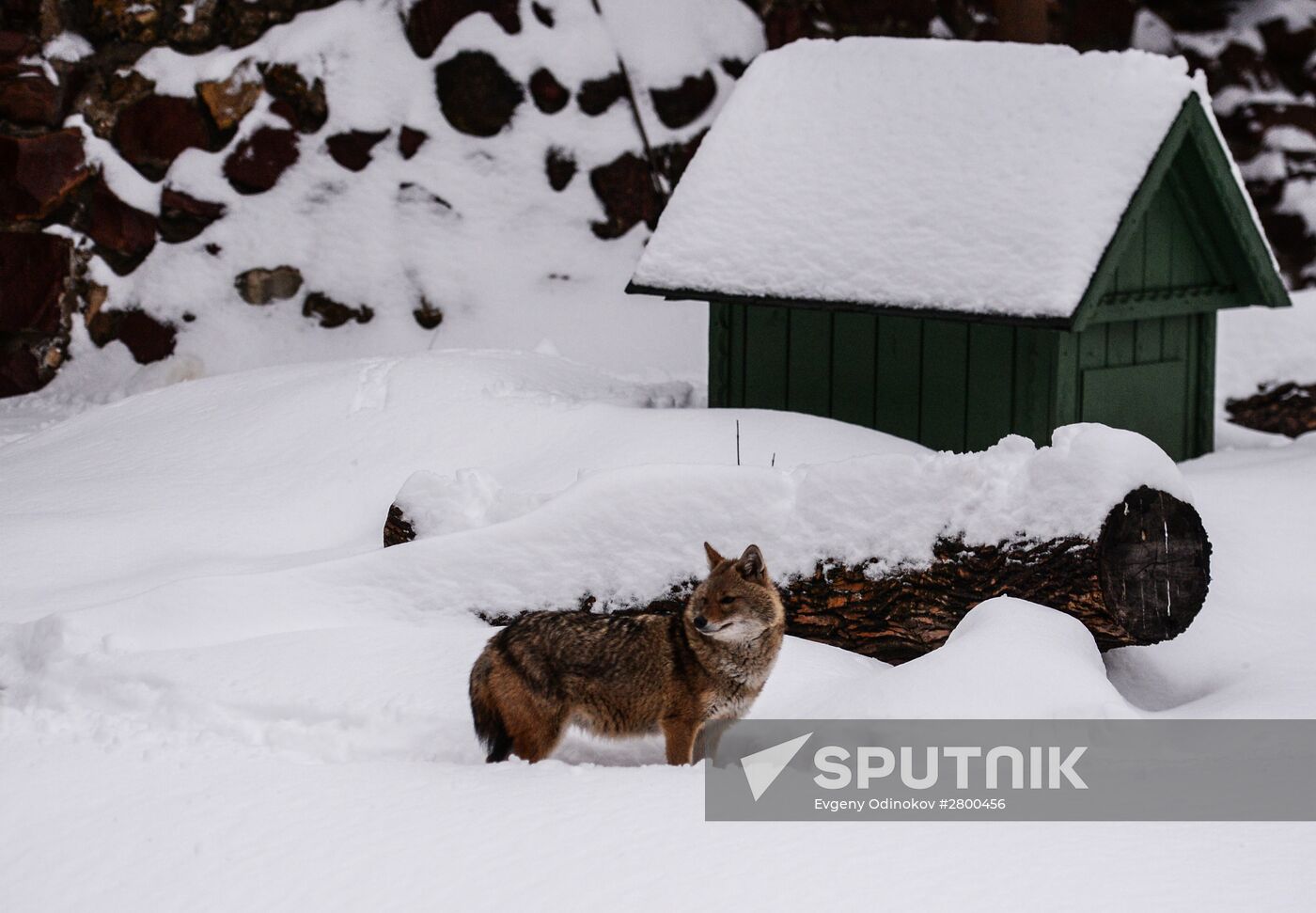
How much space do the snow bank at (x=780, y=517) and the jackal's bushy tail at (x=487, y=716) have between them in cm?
140

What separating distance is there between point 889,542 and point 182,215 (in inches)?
391

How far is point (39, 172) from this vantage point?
13820 mm

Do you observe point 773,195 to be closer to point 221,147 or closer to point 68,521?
point 68,521

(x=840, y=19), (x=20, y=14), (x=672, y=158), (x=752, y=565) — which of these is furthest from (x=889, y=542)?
(x=20, y=14)

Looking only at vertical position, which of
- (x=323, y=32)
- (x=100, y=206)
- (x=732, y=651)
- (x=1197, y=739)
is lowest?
(x=1197, y=739)

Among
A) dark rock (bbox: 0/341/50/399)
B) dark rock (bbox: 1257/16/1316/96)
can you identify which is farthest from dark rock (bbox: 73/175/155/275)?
dark rock (bbox: 1257/16/1316/96)

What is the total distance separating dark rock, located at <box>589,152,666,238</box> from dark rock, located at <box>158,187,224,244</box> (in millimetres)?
3711

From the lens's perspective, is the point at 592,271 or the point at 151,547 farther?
the point at 592,271

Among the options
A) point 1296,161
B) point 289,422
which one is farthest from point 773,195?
point 1296,161

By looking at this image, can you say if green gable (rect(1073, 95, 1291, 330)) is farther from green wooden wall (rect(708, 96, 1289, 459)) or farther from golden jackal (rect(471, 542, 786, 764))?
golden jackal (rect(471, 542, 786, 764))

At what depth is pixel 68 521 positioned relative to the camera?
340 inches

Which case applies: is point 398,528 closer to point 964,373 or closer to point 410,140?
point 964,373

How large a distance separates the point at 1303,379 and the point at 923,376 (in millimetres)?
5148

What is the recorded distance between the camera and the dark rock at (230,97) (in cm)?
1454
